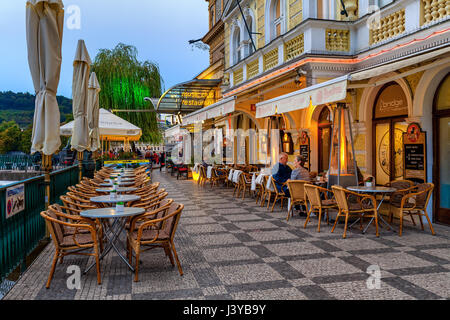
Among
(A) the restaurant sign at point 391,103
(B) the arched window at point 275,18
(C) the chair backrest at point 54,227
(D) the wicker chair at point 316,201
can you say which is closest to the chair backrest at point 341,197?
(D) the wicker chair at point 316,201

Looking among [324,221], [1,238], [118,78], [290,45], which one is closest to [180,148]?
[118,78]

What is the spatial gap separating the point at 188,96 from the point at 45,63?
16.3 m

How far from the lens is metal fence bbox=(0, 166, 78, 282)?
4230 mm

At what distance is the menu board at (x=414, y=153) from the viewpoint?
24.6 feet

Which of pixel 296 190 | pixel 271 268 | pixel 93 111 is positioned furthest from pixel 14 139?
pixel 271 268

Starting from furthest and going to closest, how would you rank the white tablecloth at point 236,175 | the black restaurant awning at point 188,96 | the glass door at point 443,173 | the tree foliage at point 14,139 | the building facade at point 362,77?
the tree foliage at point 14,139 < the black restaurant awning at point 188,96 < the white tablecloth at point 236,175 < the glass door at point 443,173 < the building facade at point 362,77

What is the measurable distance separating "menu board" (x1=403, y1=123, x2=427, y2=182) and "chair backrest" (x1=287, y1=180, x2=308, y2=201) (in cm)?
235

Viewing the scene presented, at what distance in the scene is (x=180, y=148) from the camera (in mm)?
37594

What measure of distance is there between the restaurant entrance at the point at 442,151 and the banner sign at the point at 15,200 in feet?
24.2

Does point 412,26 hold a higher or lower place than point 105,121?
higher

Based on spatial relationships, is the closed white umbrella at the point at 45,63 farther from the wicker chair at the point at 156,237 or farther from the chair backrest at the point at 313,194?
the chair backrest at the point at 313,194
